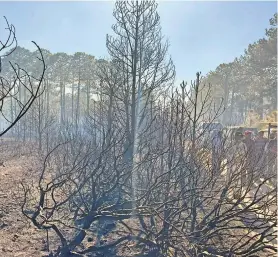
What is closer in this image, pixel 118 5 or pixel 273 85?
pixel 118 5

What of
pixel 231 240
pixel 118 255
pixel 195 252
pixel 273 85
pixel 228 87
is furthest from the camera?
pixel 228 87

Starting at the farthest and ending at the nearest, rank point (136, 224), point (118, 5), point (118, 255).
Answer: point (118, 5) < point (136, 224) < point (118, 255)

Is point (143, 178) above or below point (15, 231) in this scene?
above

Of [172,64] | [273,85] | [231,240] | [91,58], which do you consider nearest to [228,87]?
[273,85]

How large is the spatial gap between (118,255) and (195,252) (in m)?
1.24

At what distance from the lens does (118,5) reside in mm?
10320

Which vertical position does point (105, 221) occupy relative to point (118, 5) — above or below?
below

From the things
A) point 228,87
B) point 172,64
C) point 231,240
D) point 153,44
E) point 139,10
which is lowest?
point 231,240

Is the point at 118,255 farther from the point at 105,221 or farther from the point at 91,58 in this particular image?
the point at 91,58

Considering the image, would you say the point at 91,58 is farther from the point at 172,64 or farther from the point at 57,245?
the point at 57,245

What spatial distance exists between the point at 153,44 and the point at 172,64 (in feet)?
3.31

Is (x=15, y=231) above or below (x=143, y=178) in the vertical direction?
below

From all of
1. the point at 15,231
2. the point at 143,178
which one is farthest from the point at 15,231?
the point at 143,178

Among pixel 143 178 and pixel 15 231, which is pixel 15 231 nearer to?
pixel 15 231
